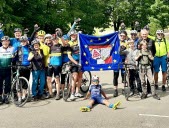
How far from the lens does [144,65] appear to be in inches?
406

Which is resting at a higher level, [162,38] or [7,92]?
[162,38]

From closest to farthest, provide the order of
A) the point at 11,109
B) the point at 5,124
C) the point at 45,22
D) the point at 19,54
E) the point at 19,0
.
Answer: the point at 5,124 → the point at 11,109 → the point at 19,54 → the point at 19,0 → the point at 45,22

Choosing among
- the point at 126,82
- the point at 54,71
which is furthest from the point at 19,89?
the point at 126,82

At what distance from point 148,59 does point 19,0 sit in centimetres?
1705

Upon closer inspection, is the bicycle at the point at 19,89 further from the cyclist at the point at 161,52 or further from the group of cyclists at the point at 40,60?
the cyclist at the point at 161,52

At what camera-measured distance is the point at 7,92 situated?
9953 millimetres

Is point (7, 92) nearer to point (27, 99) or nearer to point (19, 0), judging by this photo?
point (27, 99)

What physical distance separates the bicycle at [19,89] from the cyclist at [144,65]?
131 inches

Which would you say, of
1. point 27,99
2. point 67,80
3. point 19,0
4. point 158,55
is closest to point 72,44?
point 67,80

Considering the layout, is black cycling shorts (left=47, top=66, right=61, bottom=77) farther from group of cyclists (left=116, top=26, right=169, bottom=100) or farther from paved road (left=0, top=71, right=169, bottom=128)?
group of cyclists (left=116, top=26, right=169, bottom=100)

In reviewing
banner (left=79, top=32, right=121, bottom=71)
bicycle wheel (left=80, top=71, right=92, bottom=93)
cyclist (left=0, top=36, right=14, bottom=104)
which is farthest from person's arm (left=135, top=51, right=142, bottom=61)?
cyclist (left=0, top=36, right=14, bottom=104)

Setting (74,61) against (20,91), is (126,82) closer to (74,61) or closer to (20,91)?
(74,61)

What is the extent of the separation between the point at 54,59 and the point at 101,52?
5.14 feet

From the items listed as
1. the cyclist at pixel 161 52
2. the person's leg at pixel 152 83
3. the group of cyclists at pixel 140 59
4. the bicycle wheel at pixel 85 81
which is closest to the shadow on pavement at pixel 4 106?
the bicycle wheel at pixel 85 81
